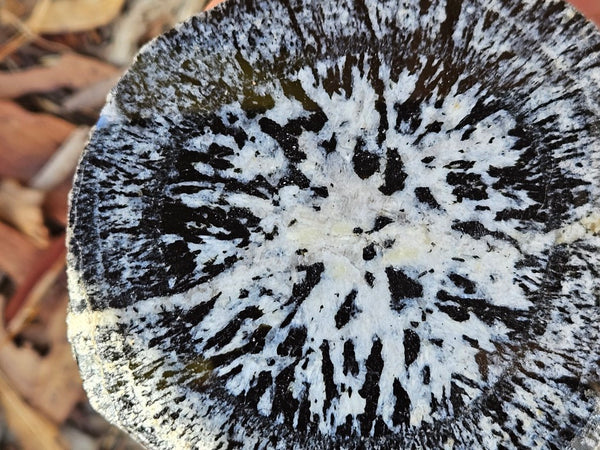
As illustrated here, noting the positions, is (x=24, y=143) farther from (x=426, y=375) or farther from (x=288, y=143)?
(x=426, y=375)

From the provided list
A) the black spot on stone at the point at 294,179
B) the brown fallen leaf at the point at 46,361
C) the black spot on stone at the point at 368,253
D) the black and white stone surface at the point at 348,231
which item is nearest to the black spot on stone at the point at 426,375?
the black and white stone surface at the point at 348,231

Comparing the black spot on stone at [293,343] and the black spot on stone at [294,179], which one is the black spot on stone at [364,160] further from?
the black spot on stone at [293,343]

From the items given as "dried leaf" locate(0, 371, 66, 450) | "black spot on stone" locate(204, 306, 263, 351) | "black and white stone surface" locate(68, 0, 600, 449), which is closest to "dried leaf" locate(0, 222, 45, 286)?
"dried leaf" locate(0, 371, 66, 450)

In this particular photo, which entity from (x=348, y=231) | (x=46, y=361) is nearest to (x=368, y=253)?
(x=348, y=231)

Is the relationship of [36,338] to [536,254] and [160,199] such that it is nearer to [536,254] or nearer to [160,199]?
[160,199]

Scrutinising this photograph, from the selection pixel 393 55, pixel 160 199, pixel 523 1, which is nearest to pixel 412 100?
pixel 393 55

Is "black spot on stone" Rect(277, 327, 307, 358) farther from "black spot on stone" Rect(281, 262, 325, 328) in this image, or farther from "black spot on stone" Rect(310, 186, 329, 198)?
"black spot on stone" Rect(310, 186, 329, 198)
